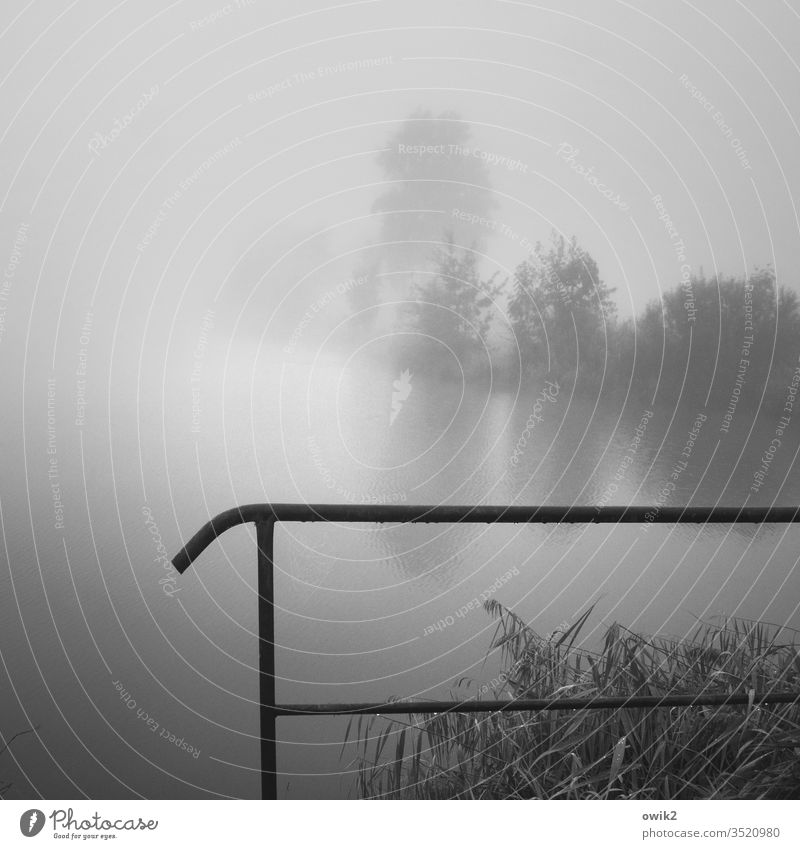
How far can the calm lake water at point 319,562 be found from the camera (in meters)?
1.27

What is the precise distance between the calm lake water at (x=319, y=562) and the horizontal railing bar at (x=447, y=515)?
0.28 meters

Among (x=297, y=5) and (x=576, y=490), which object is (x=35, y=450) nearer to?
(x=297, y=5)

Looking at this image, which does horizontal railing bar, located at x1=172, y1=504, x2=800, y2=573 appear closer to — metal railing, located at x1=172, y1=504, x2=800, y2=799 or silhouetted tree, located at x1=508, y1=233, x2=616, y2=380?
metal railing, located at x1=172, y1=504, x2=800, y2=799

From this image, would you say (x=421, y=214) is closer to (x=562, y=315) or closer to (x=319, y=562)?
(x=562, y=315)

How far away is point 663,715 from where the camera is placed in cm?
133

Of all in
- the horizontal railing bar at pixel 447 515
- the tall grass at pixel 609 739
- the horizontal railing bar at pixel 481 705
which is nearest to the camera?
the horizontal railing bar at pixel 447 515

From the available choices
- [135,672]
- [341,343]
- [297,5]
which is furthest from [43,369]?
[135,672]

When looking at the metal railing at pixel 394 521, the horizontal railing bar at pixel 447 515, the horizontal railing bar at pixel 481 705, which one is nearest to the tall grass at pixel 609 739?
the horizontal railing bar at pixel 481 705

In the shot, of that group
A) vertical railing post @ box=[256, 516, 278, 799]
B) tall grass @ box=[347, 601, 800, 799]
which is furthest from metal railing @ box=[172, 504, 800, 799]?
tall grass @ box=[347, 601, 800, 799]

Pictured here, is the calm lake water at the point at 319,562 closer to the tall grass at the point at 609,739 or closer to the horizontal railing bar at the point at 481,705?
the tall grass at the point at 609,739

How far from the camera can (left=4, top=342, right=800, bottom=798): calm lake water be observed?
127cm

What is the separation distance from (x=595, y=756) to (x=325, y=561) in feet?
2.48

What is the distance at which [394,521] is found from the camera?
898 millimetres

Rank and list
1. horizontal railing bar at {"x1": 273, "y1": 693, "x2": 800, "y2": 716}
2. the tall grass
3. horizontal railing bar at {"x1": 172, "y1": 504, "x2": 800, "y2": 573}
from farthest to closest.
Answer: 1. the tall grass
2. horizontal railing bar at {"x1": 273, "y1": 693, "x2": 800, "y2": 716}
3. horizontal railing bar at {"x1": 172, "y1": 504, "x2": 800, "y2": 573}
